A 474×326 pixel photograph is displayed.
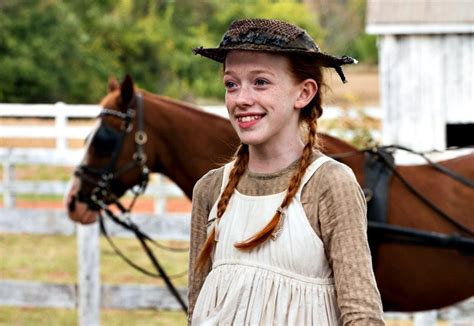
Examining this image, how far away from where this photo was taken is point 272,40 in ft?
7.59

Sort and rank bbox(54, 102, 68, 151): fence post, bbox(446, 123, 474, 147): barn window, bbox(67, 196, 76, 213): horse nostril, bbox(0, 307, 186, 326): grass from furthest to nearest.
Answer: bbox(54, 102, 68, 151): fence post, bbox(446, 123, 474, 147): barn window, bbox(0, 307, 186, 326): grass, bbox(67, 196, 76, 213): horse nostril

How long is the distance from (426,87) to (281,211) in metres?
10.8

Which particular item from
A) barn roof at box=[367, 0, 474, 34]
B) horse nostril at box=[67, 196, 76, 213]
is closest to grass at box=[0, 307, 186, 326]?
horse nostril at box=[67, 196, 76, 213]

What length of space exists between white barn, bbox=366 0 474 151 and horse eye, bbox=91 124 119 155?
23.7 ft

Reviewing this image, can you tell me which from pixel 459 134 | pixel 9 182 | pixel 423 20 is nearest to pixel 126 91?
pixel 9 182

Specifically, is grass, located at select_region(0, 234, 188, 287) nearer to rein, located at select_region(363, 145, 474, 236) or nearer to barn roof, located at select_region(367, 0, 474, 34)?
barn roof, located at select_region(367, 0, 474, 34)

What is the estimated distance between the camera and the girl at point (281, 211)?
7.41 ft

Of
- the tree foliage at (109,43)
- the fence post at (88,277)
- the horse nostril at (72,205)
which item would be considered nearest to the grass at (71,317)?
the fence post at (88,277)

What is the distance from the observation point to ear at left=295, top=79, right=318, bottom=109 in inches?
94.7

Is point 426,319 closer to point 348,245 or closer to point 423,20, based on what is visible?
point 348,245

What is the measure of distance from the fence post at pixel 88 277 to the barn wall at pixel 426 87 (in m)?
6.32

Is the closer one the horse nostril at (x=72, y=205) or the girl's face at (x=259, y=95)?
the girl's face at (x=259, y=95)

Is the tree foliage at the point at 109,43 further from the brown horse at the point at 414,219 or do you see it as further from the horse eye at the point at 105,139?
the brown horse at the point at 414,219

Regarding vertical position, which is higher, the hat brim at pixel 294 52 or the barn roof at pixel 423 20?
the barn roof at pixel 423 20
